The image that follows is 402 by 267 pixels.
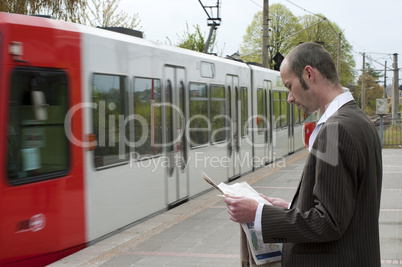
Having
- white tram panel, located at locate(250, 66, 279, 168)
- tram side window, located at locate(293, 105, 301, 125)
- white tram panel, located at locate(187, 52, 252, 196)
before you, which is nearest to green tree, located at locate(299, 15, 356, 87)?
tram side window, located at locate(293, 105, 301, 125)

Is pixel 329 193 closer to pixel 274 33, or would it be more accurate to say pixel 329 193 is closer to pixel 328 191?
pixel 328 191

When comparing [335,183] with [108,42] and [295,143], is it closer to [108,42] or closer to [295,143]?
[108,42]

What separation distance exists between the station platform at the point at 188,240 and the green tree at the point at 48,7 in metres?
10.2

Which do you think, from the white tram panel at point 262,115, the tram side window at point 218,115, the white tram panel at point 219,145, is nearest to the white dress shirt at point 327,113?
the white tram panel at point 219,145

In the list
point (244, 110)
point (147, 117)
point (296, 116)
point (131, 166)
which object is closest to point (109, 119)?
point (131, 166)

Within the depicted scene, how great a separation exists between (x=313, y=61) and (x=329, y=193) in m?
0.54

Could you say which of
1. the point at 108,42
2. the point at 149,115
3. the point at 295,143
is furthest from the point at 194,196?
the point at 295,143

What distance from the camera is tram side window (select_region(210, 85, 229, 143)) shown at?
39.2ft

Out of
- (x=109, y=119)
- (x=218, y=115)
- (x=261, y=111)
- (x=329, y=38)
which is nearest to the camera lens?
(x=109, y=119)

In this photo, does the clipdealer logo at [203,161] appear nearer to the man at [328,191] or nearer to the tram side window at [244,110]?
the tram side window at [244,110]

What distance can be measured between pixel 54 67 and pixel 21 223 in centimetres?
164

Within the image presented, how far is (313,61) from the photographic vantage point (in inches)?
93.0

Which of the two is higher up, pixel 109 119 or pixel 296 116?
pixel 109 119

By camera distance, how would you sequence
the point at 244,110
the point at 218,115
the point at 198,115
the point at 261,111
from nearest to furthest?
the point at 198,115, the point at 218,115, the point at 244,110, the point at 261,111
